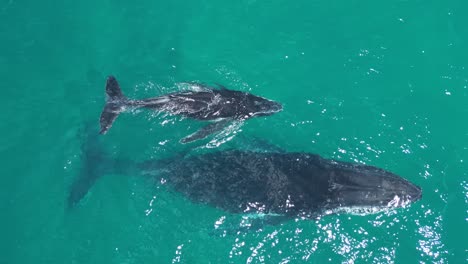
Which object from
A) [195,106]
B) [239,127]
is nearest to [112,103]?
[195,106]

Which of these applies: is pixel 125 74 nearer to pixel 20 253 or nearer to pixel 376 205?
pixel 20 253

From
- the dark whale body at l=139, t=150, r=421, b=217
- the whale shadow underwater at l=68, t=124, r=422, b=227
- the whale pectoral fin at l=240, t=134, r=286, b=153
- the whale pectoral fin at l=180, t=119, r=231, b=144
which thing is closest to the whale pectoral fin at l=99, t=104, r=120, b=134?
the whale shadow underwater at l=68, t=124, r=422, b=227

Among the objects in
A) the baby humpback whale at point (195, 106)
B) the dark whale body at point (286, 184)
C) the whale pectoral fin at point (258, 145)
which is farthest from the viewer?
the baby humpback whale at point (195, 106)

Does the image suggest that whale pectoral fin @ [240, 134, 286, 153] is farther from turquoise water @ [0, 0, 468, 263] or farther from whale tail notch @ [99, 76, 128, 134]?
whale tail notch @ [99, 76, 128, 134]

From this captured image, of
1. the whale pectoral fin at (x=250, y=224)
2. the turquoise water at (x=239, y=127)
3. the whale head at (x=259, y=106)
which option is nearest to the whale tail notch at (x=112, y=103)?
the turquoise water at (x=239, y=127)

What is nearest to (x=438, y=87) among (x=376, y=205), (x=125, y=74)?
(x=376, y=205)

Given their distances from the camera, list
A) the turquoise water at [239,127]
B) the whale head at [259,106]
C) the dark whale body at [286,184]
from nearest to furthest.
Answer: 1. the turquoise water at [239,127]
2. the dark whale body at [286,184]
3. the whale head at [259,106]

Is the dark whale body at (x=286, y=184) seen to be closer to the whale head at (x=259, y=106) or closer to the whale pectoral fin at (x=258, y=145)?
the whale pectoral fin at (x=258, y=145)

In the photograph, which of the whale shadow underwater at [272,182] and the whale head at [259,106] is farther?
Answer: the whale head at [259,106]
